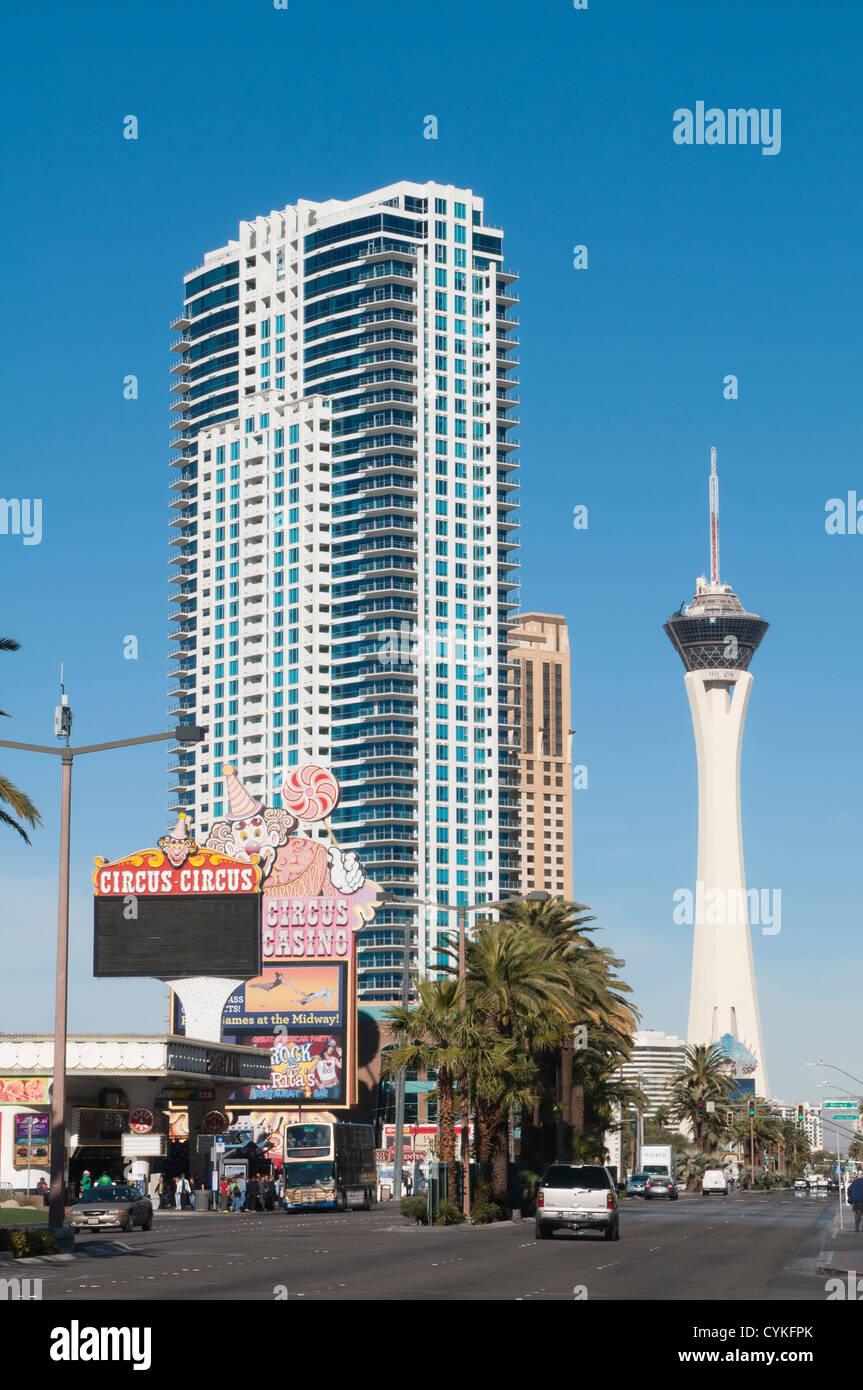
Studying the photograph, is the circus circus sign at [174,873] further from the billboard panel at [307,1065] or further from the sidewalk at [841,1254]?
the sidewalk at [841,1254]

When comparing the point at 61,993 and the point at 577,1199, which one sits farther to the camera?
the point at 577,1199

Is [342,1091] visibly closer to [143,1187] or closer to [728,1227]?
[143,1187]

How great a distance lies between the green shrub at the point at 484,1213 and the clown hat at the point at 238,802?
72089 millimetres

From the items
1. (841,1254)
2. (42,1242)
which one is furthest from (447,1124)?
(42,1242)

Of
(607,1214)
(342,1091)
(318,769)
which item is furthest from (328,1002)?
(607,1214)

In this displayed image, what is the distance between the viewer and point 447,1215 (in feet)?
182

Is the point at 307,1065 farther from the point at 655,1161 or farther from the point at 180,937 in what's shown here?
the point at 180,937

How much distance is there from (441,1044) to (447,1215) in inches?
200

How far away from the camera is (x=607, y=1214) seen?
45406 mm

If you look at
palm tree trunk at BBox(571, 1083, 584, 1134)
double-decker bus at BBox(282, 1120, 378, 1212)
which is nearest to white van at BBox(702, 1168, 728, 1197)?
palm tree trunk at BBox(571, 1083, 584, 1134)

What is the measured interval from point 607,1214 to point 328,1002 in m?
80.2

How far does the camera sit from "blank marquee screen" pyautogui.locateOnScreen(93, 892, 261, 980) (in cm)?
10125

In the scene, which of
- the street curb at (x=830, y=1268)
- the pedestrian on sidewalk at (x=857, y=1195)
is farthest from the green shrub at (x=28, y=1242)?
the pedestrian on sidewalk at (x=857, y=1195)

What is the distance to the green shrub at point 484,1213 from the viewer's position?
56719mm
